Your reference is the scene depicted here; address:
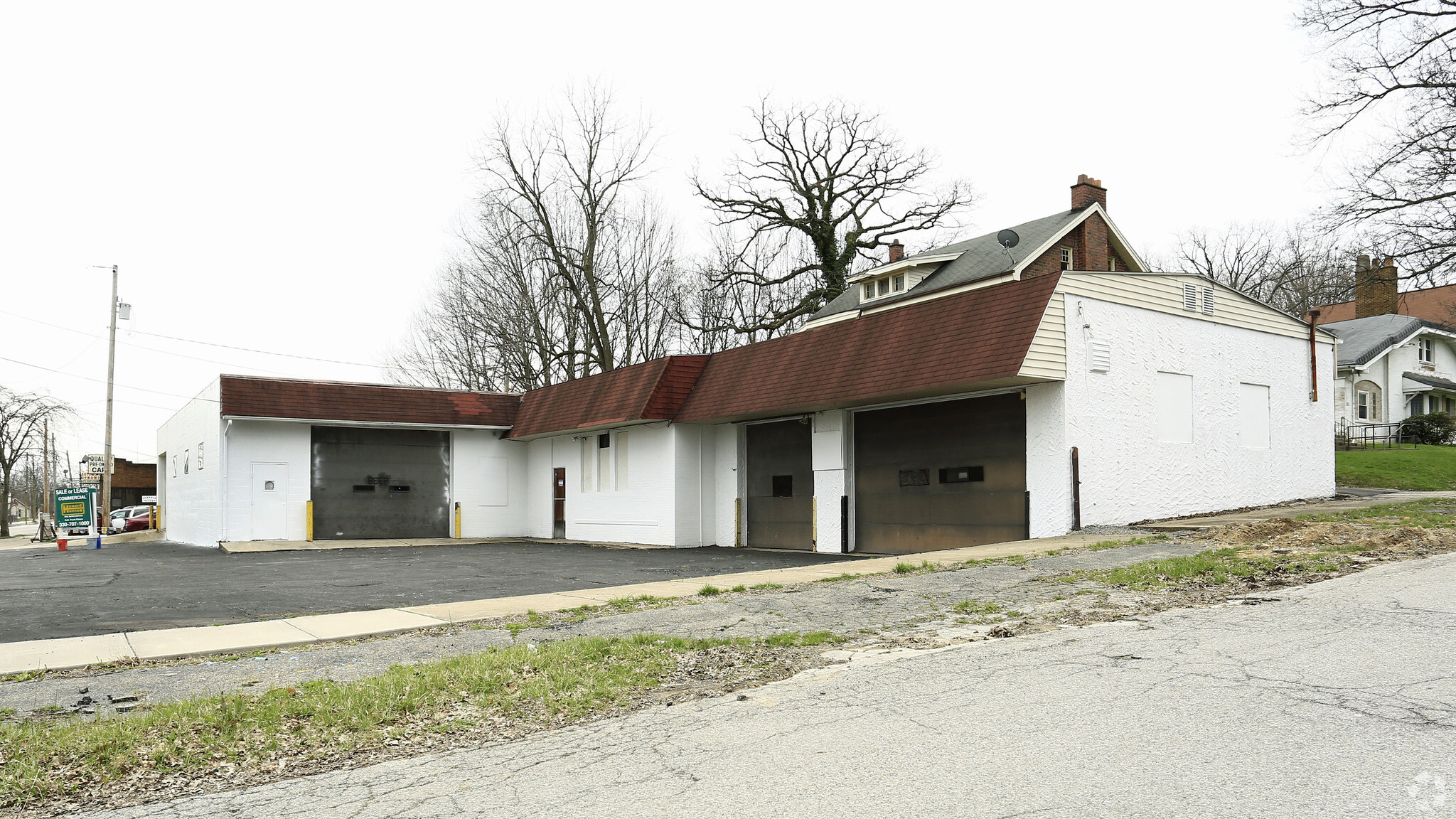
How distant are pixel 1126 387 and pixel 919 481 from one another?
4.35m

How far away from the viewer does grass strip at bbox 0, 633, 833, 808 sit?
5.24m

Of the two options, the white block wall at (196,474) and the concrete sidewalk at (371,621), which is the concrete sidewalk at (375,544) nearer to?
the white block wall at (196,474)

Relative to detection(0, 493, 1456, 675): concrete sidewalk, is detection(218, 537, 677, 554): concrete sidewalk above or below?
below

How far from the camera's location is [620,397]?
84.6 feet

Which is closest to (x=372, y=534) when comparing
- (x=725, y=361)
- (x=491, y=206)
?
(x=725, y=361)

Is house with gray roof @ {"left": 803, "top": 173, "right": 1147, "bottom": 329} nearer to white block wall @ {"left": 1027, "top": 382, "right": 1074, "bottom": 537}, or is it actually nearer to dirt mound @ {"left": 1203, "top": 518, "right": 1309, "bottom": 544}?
white block wall @ {"left": 1027, "top": 382, "right": 1074, "bottom": 537}

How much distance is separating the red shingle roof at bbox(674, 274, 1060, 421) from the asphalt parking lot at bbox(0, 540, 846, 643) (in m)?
3.45

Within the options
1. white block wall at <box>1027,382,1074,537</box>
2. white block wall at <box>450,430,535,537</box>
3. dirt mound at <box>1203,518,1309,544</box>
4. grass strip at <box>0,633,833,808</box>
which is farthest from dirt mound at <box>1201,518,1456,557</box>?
white block wall at <box>450,430,535,537</box>

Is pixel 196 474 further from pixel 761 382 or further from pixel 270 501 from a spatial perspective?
pixel 761 382

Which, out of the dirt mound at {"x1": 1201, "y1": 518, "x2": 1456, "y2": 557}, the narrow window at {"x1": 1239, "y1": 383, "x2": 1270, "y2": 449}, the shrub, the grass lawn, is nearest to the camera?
the dirt mound at {"x1": 1201, "y1": 518, "x2": 1456, "y2": 557}

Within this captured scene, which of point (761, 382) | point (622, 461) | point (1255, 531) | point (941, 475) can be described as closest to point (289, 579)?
point (761, 382)

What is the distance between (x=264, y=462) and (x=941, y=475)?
19.4m

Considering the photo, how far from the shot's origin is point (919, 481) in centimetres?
1984

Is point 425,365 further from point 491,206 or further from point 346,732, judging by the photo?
point 346,732
